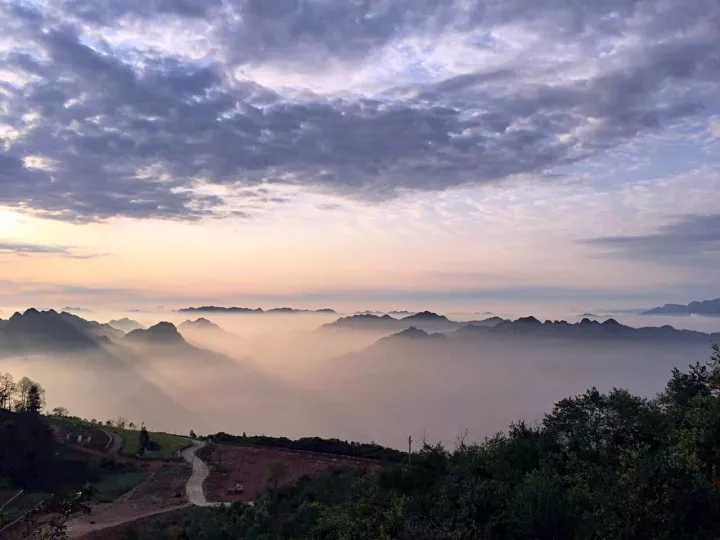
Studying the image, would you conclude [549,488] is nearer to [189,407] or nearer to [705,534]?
[705,534]

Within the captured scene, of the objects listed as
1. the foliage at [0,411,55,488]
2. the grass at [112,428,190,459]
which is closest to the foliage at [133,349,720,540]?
the foliage at [0,411,55,488]

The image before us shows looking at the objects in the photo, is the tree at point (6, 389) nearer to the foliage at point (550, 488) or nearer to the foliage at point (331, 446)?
the foliage at point (331, 446)

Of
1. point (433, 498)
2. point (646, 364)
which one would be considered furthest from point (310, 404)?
point (433, 498)

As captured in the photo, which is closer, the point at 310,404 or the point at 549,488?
the point at 549,488

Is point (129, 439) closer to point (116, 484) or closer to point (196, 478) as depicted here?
point (116, 484)

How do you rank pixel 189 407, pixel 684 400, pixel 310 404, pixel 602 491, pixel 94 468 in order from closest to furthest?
pixel 602 491, pixel 684 400, pixel 94 468, pixel 189 407, pixel 310 404

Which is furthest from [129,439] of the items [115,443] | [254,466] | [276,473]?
[276,473]
